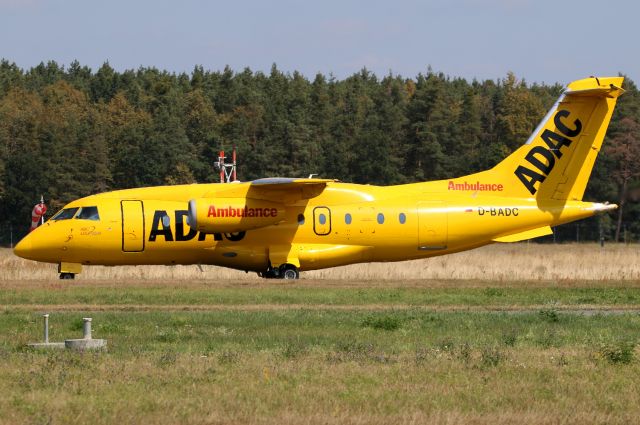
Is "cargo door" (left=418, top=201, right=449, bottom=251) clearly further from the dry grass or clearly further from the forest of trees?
the forest of trees

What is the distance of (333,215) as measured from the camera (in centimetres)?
4119

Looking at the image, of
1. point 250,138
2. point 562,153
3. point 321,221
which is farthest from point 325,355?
point 250,138

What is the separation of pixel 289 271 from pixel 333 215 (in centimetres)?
242

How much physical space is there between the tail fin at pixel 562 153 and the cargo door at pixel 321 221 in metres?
5.62

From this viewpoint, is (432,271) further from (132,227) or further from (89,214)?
(89,214)

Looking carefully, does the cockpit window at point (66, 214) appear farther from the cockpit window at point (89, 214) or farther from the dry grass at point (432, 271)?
the dry grass at point (432, 271)

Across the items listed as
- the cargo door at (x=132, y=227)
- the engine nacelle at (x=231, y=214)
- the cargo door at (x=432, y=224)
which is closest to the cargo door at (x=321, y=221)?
the engine nacelle at (x=231, y=214)

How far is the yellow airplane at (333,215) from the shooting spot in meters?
40.0

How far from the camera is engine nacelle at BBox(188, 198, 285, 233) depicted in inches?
1532

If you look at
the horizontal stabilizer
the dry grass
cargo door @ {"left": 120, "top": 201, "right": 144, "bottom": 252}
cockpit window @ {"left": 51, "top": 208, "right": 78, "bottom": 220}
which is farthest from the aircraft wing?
the horizontal stabilizer

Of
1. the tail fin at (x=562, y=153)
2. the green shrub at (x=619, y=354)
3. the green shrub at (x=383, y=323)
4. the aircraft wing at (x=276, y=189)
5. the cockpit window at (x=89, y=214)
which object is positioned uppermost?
the tail fin at (x=562, y=153)

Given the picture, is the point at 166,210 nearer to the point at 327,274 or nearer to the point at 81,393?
the point at 327,274

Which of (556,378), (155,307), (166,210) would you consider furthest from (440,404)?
(166,210)

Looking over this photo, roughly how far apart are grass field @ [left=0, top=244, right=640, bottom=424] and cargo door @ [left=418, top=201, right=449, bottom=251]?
4.44 metres
